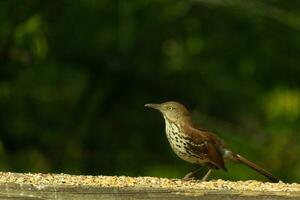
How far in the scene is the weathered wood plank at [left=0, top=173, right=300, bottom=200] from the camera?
397cm

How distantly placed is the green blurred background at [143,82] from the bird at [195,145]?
264 cm

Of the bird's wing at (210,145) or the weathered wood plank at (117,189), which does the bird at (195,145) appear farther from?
the weathered wood plank at (117,189)

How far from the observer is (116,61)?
9.59m

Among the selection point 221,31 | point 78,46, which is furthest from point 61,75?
point 221,31

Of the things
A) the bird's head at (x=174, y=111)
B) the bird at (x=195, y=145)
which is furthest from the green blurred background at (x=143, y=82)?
the bird at (x=195, y=145)

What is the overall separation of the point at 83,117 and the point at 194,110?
3.17 feet

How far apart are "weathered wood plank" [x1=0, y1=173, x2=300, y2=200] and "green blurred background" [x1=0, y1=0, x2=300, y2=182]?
471 centimetres

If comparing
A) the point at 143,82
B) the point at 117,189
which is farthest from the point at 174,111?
the point at 143,82

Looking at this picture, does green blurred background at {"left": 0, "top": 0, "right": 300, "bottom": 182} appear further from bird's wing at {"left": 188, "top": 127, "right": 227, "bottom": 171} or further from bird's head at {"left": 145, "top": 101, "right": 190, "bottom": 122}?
bird's wing at {"left": 188, "top": 127, "right": 227, "bottom": 171}

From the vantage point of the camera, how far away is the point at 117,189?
13.1 feet

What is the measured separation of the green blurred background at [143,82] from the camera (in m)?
9.33

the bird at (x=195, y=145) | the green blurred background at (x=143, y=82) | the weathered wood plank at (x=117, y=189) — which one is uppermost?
the weathered wood plank at (x=117, y=189)

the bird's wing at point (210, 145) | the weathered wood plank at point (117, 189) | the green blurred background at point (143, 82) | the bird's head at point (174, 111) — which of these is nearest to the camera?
the weathered wood plank at point (117, 189)

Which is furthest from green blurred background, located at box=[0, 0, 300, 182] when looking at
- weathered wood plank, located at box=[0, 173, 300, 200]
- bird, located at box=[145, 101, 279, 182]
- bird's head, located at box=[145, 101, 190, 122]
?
weathered wood plank, located at box=[0, 173, 300, 200]
